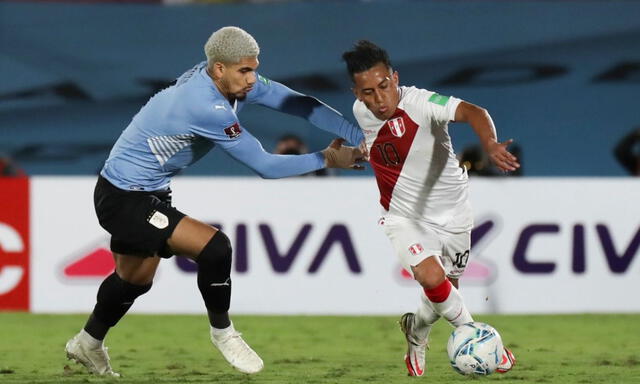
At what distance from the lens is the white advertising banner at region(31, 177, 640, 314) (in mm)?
10320

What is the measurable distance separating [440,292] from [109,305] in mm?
1820

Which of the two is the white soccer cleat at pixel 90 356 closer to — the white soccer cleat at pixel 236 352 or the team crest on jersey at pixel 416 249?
the white soccer cleat at pixel 236 352

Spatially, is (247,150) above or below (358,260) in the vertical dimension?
above

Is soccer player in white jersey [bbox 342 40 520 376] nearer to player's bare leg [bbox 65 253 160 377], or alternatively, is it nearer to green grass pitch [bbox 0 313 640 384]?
green grass pitch [bbox 0 313 640 384]

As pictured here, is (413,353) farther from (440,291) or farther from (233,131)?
(233,131)

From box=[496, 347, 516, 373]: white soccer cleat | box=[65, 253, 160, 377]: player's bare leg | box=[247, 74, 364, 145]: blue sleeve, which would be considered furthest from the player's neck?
box=[496, 347, 516, 373]: white soccer cleat

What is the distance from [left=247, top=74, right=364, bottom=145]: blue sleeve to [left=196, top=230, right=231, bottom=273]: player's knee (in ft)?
2.75

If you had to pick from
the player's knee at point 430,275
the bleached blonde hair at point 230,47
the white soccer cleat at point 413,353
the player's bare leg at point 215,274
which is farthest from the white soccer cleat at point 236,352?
the bleached blonde hair at point 230,47

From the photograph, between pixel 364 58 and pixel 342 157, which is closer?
pixel 364 58

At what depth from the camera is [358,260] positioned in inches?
408

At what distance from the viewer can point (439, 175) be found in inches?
265

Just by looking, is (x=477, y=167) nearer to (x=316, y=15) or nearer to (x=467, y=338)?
(x=316, y=15)

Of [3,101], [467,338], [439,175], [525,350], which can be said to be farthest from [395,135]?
[3,101]

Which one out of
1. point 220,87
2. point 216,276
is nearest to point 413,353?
point 216,276
